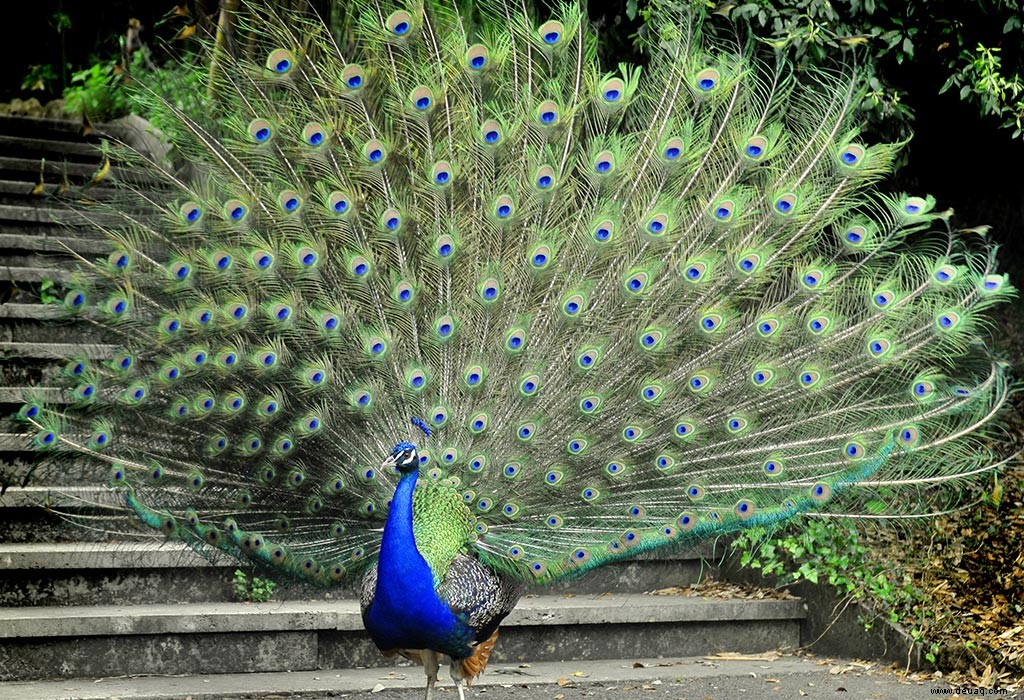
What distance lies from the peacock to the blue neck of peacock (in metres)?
0.11

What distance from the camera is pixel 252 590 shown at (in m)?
4.73

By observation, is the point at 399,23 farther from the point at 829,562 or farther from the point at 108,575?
the point at 829,562

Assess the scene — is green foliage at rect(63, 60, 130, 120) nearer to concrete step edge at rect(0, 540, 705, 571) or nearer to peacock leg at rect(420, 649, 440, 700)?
concrete step edge at rect(0, 540, 705, 571)

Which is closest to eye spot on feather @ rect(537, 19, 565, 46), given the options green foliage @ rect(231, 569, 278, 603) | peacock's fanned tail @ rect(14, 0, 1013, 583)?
peacock's fanned tail @ rect(14, 0, 1013, 583)

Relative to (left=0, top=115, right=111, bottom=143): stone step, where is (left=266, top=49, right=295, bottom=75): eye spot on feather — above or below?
below

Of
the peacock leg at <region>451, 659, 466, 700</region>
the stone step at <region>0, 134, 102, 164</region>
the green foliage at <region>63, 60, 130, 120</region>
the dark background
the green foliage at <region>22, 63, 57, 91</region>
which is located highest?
the green foliage at <region>22, 63, 57, 91</region>

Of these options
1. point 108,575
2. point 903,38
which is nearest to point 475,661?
point 108,575

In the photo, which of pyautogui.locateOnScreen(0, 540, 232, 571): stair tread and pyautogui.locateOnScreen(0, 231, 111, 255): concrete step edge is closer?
pyautogui.locateOnScreen(0, 540, 232, 571): stair tread

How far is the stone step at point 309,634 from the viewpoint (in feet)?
14.0

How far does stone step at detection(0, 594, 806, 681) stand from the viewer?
14.0ft

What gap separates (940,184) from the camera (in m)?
6.82

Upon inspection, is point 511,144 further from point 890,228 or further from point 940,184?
point 940,184

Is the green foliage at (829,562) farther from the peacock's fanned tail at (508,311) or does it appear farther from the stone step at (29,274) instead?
the stone step at (29,274)

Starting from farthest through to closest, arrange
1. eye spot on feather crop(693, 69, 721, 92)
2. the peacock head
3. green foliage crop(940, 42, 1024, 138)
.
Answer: green foliage crop(940, 42, 1024, 138)
eye spot on feather crop(693, 69, 721, 92)
the peacock head
